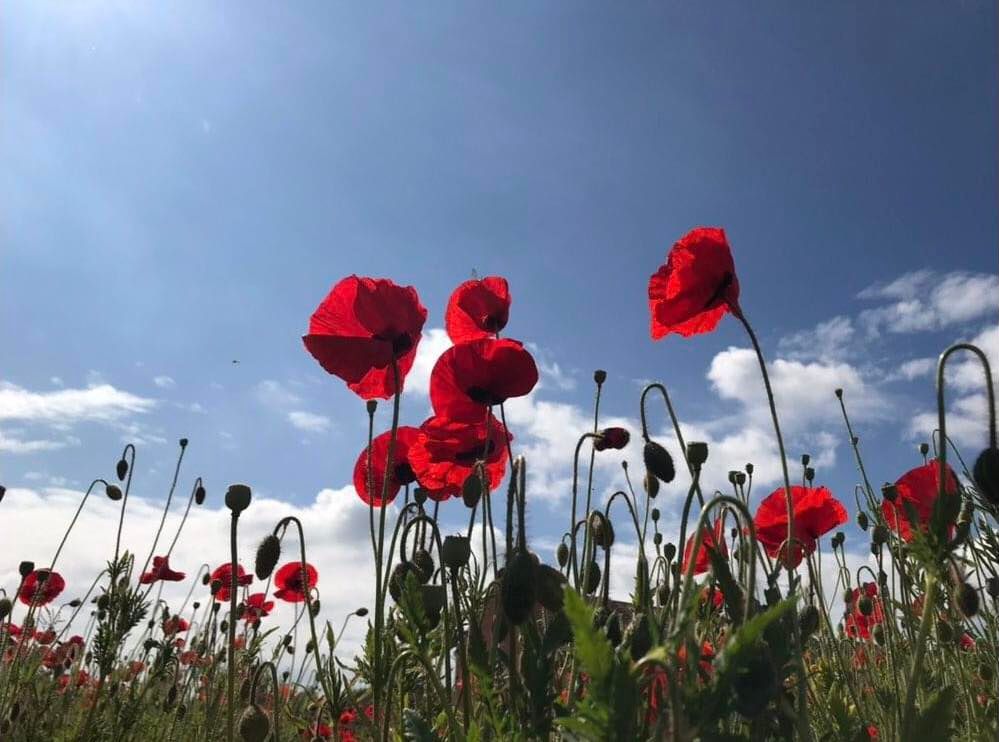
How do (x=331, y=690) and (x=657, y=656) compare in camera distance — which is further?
(x=331, y=690)

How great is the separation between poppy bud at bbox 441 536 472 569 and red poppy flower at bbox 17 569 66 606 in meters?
3.32

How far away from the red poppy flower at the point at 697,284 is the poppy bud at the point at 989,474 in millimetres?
913

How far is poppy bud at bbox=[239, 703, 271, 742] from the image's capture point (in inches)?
93.4

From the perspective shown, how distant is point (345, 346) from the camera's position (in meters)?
2.92

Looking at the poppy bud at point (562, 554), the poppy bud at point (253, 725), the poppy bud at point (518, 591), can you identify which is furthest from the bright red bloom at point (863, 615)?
the poppy bud at point (518, 591)

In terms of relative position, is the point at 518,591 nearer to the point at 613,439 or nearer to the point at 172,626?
the point at 613,439

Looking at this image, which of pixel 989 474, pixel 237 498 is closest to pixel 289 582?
pixel 237 498

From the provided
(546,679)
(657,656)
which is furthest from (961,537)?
(546,679)

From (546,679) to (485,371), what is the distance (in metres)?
1.41

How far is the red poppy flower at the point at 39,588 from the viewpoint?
4676mm

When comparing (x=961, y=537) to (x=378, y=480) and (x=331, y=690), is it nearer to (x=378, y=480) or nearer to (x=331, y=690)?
(x=331, y=690)

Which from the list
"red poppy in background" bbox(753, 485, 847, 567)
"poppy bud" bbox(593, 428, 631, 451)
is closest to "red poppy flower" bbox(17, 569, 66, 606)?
"poppy bud" bbox(593, 428, 631, 451)

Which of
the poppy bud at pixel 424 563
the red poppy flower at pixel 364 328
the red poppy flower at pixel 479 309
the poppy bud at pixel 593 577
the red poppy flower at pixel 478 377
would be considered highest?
the red poppy flower at pixel 479 309

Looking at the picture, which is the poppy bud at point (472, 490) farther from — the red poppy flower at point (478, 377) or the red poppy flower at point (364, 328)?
the red poppy flower at point (364, 328)
